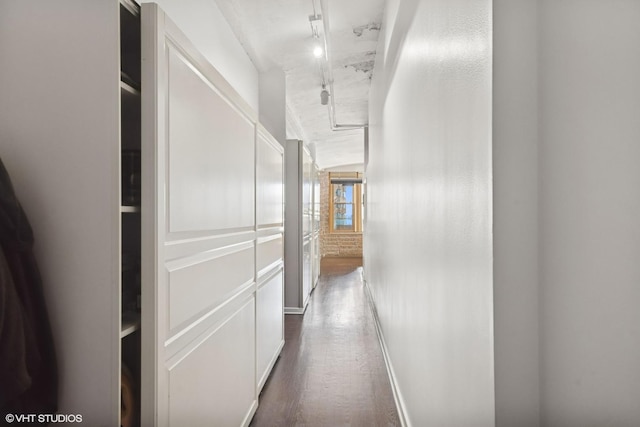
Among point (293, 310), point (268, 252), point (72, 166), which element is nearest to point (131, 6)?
point (72, 166)

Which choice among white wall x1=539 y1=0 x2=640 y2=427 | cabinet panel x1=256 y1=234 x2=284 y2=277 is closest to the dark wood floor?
cabinet panel x1=256 y1=234 x2=284 y2=277

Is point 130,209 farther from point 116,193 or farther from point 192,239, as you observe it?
point 192,239

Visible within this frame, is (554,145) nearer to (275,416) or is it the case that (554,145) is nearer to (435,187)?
(435,187)

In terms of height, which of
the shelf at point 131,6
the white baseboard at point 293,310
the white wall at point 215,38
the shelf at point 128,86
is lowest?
the white baseboard at point 293,310

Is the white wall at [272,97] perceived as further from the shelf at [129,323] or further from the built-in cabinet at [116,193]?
the shelf at [129,323]

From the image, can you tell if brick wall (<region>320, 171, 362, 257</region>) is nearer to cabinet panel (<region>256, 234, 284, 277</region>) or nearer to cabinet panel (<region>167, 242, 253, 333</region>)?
cabinet panel (<region>256, 234, 284, 277</region>)

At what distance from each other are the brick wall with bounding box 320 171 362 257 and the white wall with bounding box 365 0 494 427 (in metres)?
9.09

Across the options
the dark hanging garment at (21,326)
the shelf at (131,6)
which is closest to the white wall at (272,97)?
the shelf at (131,6)

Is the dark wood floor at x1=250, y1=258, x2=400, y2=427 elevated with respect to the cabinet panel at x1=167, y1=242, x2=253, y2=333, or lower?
lower

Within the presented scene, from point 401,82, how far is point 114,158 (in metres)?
1.79

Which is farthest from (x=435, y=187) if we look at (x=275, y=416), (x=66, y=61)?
(x=275, y=416)

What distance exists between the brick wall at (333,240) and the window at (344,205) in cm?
13

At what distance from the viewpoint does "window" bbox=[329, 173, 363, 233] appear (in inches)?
449

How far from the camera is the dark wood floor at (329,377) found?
2.34 metres
